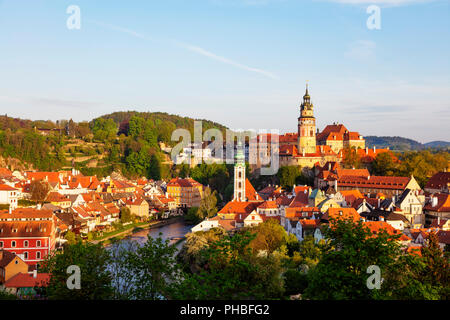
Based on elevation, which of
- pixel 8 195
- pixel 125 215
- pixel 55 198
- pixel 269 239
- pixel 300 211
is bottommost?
pixel 125 215

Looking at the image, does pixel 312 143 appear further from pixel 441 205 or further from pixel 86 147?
pixel 86 147

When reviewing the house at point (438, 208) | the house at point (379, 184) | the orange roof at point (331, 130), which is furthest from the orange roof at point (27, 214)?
the orange roof at point (331, 130)

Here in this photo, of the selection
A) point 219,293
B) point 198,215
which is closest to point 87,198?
point 198,215

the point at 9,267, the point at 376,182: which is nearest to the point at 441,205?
the point at 376,182

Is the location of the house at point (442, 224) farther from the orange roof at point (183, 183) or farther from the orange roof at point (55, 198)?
the orange roof at point (183, 183)

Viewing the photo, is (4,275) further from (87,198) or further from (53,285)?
(87,198)
